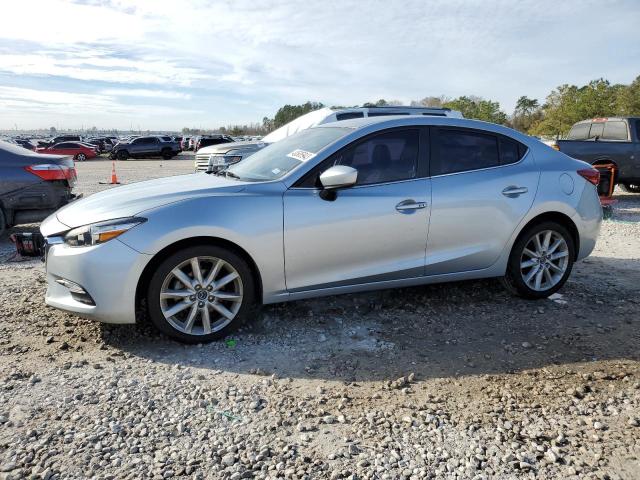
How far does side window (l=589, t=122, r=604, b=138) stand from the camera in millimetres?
12484

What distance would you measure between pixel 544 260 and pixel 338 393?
106 inches

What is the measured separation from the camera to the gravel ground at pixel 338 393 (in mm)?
2602

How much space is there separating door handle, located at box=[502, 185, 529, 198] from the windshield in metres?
1.51

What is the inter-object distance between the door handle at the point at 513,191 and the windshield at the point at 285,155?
151 centimetres

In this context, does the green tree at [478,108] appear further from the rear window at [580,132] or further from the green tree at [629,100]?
the rear window at [580,132]

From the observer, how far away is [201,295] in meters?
3.82

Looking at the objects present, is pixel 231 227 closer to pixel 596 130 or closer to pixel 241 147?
pixel 241 147

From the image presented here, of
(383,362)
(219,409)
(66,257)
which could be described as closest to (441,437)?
(383,362)

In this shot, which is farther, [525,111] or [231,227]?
[525,111]

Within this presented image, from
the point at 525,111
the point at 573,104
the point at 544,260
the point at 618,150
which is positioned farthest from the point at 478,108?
the point at 544,260

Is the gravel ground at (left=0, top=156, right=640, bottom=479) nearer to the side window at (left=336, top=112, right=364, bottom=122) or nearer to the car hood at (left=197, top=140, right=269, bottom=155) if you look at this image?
the side window at (left=336, top=112, right=364, bottom=122)

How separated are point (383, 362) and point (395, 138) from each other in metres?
1.89

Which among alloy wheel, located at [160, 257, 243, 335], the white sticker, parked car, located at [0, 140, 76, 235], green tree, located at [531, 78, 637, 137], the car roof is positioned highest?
green tree, located at [531, 78, 637, 137]

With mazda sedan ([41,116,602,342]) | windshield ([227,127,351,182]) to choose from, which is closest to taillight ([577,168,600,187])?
mazda sedan ([41,116,602,342])
